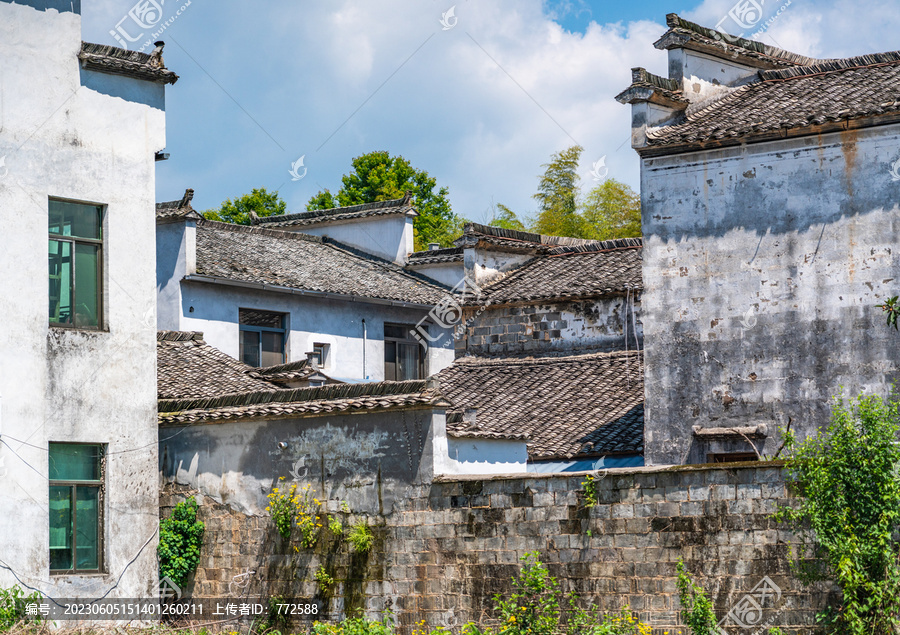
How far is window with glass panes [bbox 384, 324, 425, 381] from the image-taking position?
27656 millimetres

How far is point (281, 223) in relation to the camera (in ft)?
103

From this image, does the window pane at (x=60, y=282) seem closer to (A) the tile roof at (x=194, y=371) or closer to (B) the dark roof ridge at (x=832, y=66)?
(A) the tile roof at (x=194, y=371)

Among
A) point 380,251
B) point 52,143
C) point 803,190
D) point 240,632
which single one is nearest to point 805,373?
point 803,190

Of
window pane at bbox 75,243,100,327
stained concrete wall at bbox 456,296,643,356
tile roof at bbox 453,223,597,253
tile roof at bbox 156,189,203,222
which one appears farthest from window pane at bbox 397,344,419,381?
window pane at bbox 75,243,100,327

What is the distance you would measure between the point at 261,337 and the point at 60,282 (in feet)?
35.3

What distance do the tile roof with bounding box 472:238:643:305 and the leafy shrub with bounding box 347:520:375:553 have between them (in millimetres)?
9993

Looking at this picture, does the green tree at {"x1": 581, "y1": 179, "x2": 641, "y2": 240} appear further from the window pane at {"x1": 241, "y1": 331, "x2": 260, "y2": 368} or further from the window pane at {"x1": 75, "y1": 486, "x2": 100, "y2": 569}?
the window pane at {"x1": 75, "y1": 486, "x2": 100, "y2": 569}

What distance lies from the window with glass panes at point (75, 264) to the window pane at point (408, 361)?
1340cm

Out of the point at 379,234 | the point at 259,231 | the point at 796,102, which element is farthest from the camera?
the point at 379,234

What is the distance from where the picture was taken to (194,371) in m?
18.1

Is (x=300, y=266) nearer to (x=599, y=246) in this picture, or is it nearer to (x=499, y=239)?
(x=499, y=239)

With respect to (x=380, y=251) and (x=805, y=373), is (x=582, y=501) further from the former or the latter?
(x=380, y=251)

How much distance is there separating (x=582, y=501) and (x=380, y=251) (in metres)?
18.1

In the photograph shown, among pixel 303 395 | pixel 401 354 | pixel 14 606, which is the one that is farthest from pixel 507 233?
pixel 14 606
